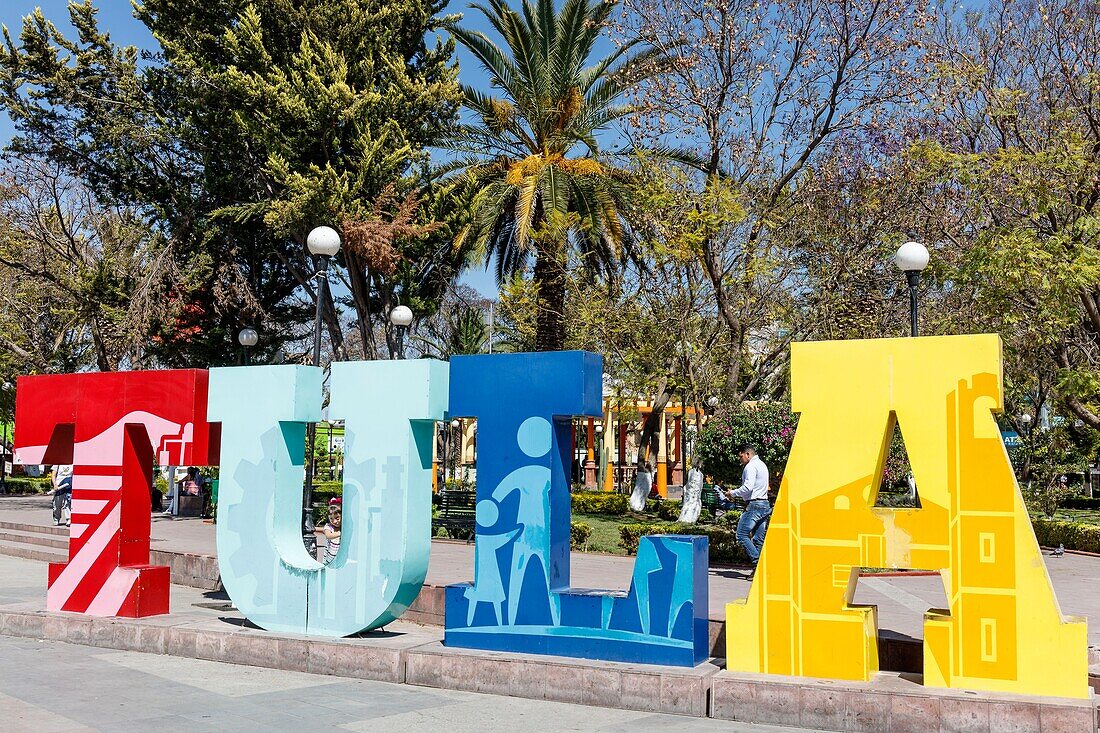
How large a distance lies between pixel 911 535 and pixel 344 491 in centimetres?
463

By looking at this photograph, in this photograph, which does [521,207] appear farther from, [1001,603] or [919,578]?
[1001,603]

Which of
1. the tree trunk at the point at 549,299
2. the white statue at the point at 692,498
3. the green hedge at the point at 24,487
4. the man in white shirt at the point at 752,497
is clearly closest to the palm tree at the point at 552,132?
the tree trunk at the point at 549,299

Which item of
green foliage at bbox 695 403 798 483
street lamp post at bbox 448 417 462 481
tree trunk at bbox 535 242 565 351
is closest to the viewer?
green foliage at bbox 695 403 798 483

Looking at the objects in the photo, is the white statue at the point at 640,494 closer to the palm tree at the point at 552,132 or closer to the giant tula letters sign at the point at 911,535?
the palm tree at the point at 552,132

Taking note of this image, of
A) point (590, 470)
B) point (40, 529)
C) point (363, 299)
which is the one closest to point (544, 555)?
point (40, 529)

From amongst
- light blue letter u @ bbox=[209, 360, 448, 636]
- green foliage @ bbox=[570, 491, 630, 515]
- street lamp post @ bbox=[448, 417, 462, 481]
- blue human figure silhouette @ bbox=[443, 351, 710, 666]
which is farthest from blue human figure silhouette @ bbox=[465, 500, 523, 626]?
street lamp post @ bbox=[448, 417, 462, 481]

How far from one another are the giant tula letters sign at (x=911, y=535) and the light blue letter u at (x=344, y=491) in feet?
9.43

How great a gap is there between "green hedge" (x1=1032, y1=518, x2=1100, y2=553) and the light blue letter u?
1350 centimetres

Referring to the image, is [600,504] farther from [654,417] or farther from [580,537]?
[580,537]

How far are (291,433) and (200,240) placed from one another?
59.2 feet

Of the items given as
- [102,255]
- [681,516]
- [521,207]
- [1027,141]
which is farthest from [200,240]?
[1027,141]

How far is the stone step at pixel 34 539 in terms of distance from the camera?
17938mm

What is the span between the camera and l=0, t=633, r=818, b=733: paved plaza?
6598 mm

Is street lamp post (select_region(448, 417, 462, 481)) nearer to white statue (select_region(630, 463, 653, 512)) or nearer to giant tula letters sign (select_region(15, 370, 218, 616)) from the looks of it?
white statue (select_region(630, 463, 653, 512))
